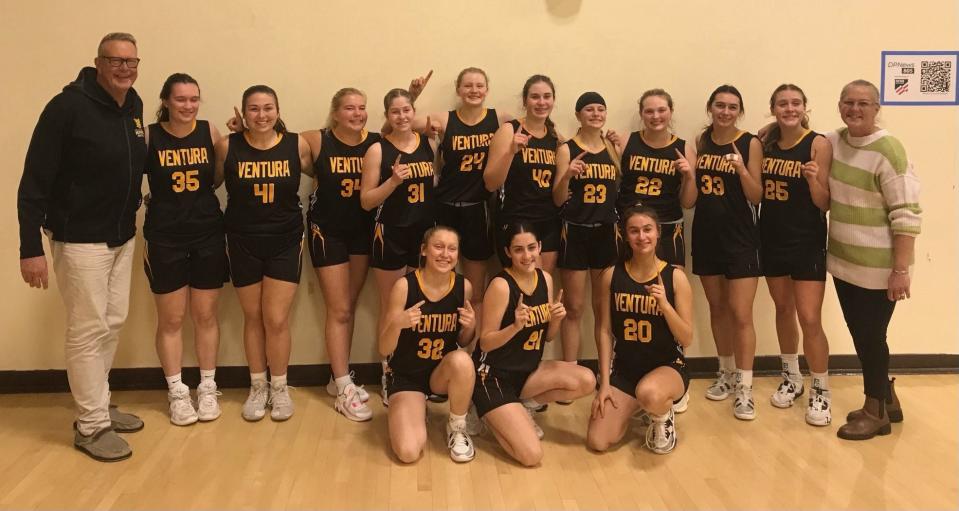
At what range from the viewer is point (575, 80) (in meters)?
3.91

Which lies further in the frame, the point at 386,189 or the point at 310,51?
the point at 310,51

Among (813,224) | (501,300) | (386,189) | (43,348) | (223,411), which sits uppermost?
(386,189)

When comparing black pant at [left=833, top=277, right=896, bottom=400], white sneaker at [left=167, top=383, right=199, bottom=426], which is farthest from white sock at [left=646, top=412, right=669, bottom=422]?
white sneaker at [left=167, top=383, right=199, bottom=426]

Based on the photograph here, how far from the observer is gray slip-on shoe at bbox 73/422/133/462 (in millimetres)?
3037

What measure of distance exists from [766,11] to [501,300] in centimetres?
230

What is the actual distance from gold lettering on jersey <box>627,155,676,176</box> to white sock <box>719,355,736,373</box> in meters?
1.05

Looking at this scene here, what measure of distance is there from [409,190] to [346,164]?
1.13ft

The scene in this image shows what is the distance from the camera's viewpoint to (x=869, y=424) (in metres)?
3.28

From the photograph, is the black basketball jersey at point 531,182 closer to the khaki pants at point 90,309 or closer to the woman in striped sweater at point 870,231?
the woman in striped sweater at point 870,231

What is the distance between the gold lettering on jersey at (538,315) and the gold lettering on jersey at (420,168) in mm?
904

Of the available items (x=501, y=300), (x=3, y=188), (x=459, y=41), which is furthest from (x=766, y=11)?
(x=3, y=188)

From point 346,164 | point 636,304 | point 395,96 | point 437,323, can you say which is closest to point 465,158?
point 395,96

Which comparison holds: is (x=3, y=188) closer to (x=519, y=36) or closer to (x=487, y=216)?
(x=487, y=216)

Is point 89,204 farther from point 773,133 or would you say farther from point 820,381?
point 820,381
